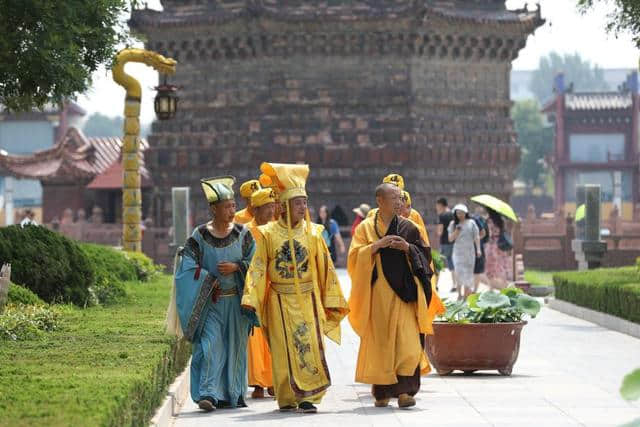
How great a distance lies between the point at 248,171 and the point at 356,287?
3204cm

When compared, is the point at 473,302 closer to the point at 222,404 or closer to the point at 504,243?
the point at 222,404

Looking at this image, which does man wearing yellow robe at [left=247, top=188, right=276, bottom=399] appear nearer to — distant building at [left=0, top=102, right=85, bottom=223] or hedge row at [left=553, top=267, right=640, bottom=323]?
hedge row at [left=553, top=267, right=640, bottom=323]

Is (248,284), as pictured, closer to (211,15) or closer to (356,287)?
(356,287)

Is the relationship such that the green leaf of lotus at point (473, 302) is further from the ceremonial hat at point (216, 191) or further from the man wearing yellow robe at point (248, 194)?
the ceremonial hat at point (216, 191)

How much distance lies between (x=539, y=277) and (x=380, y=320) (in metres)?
21.5

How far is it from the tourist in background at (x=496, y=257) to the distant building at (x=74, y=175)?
2667 centimetres

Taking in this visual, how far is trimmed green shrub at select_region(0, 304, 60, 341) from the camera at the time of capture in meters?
12.2

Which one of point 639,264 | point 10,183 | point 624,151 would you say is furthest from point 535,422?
point 624,151

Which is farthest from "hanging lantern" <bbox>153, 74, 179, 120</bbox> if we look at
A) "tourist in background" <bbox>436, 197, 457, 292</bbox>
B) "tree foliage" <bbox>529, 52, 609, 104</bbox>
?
"tree foliage" <bbox>529, 52, 609, 104</bbox>

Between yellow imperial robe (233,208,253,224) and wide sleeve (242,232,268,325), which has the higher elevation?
yellow imperial robe (233,208,253,224)

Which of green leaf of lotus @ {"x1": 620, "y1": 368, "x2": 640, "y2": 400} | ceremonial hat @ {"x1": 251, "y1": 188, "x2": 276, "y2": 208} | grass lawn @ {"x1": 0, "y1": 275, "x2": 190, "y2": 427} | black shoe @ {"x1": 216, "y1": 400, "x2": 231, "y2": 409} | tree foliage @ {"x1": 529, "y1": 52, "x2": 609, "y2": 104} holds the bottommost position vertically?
black shoe @ {"x1": 216, "y1": 400, "x2": 231, "y2": 409}

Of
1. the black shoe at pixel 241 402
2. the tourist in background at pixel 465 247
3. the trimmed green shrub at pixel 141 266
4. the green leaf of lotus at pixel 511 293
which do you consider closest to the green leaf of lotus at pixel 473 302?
the green leaf of lotus at pixel 511 293

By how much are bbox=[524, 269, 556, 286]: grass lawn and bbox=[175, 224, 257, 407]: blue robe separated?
18.0 meters

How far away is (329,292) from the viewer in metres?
11.7
